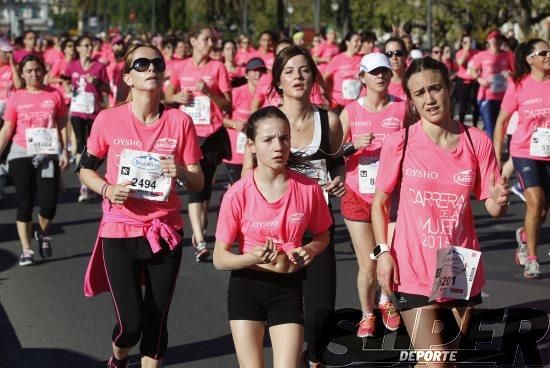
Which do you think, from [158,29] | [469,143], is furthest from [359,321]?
[158,29]

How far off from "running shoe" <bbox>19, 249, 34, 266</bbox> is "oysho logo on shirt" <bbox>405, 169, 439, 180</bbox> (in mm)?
5841

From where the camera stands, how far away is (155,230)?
6.18 meters

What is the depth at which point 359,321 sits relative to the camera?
7.61 m

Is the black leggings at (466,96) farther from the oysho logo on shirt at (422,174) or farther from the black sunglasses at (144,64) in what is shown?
the oysho logo on shirt at (422,174)

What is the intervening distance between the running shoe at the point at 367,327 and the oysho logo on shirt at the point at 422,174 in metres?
2.43

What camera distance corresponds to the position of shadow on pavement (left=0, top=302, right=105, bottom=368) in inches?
277

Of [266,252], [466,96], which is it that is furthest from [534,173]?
[466,96]

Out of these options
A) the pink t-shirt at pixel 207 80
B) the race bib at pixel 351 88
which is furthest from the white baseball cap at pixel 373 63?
the race bib at pixel 351 88

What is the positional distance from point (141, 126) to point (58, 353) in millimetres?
1838

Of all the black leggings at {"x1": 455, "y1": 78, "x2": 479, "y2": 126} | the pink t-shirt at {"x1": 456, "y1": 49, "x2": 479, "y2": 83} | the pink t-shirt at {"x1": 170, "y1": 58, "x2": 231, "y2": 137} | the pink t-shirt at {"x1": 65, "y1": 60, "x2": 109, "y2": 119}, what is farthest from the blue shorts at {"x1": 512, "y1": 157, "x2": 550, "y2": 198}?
the pink t-shirt at {"x1": 456, "y1": 49, "x2": 479, "y2": 83}

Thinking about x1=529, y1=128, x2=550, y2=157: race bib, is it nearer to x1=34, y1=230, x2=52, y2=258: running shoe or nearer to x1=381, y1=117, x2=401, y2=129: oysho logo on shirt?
x1=381, y1=117, x2=401, y2=129: oysho logo on shirt

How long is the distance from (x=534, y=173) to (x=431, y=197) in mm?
4307

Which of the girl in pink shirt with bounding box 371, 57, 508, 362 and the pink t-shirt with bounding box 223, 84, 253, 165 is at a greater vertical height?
the girl in pink shirt with bounding box 371, 57, 508, 362

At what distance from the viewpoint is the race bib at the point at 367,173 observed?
779 centimetres
